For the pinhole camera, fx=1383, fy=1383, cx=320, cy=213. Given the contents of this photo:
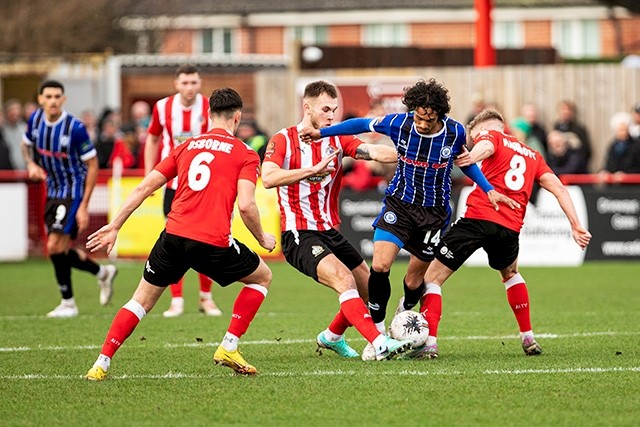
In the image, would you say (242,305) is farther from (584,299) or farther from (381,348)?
(584,299)

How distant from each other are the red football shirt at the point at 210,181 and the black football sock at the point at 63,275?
4.98 metres

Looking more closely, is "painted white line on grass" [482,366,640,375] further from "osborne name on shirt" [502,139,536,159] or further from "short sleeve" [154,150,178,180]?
"short sleeve" [154,150,178,180]

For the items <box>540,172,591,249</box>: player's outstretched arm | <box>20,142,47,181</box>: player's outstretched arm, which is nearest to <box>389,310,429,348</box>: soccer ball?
<box>540,172,591,249</box>: player's outstretched arm

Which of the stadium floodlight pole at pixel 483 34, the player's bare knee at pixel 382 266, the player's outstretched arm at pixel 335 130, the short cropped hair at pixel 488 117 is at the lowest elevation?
the player's bare knee at pixel 382 266

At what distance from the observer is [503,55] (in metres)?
27.4

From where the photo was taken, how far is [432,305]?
1031 centimetres

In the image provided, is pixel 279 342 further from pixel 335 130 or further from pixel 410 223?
pixel 335 130

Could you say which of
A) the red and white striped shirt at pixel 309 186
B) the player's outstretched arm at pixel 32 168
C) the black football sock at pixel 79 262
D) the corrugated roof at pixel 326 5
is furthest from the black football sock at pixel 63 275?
the corrugated roof at pixel 326 5

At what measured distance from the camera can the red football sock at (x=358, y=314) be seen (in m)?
A: 9.59

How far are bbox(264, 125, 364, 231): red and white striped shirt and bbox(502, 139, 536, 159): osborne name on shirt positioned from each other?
3.73ft

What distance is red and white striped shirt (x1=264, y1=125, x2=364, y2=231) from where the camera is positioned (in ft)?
33.1

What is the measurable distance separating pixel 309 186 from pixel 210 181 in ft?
4.44

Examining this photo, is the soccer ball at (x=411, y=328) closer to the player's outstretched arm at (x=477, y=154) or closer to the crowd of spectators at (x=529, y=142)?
the player's outstretched arm at (x=477, y=154)

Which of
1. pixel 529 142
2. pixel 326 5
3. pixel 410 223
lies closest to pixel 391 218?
pixel 410 223
